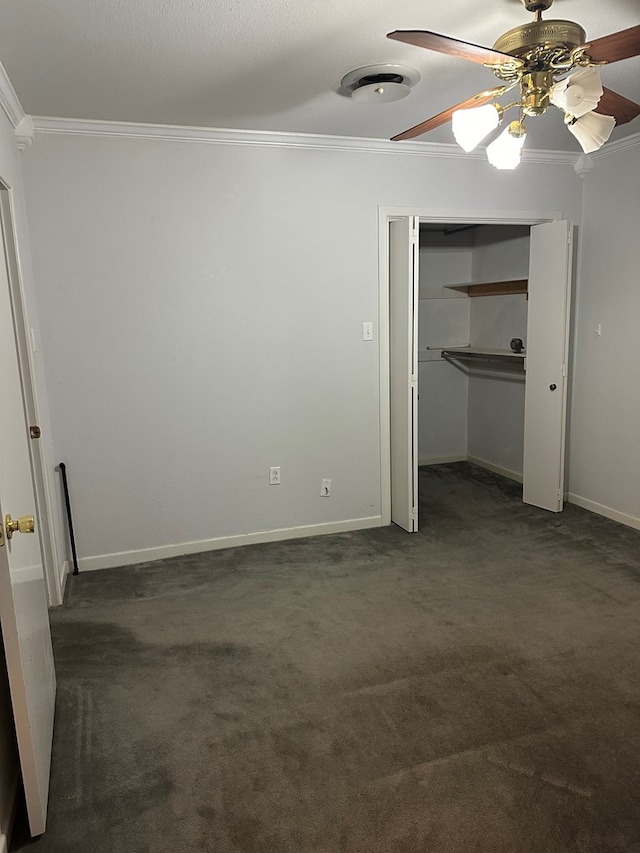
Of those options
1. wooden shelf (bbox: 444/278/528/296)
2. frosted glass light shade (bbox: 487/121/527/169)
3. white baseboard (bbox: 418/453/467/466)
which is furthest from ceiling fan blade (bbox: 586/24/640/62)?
white baseboard (bbox: 418/453/467/466)

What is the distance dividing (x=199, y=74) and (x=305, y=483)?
237 centimetres

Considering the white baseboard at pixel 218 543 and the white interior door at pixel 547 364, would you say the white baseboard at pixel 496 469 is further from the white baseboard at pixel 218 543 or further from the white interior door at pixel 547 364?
the white baseboard at pixel 218 543

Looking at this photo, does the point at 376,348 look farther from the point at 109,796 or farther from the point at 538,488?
the point at 109,796

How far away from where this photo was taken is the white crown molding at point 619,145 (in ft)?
12.4

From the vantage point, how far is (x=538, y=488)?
14.6 feet

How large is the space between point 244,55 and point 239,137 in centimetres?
105

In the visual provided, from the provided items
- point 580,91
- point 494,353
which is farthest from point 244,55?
point 494,353

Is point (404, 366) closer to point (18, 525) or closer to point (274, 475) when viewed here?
point (274, 475)

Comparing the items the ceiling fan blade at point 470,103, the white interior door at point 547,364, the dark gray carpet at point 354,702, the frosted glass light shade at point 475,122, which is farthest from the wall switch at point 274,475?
the frosted glass light shade at point 475,122

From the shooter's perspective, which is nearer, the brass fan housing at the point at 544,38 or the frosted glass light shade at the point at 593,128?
the brass fan housing at the point at 544,38

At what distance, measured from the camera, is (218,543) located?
151 inches

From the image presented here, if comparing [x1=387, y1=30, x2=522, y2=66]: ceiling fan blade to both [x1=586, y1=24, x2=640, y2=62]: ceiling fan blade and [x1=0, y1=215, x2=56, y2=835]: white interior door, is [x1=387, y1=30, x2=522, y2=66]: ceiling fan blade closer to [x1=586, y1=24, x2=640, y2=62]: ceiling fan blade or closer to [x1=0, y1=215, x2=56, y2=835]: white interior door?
[x1=586, y1=24, x2=640, y2=62]: ceiling fan blade

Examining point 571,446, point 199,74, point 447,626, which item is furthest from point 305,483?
point 199,74

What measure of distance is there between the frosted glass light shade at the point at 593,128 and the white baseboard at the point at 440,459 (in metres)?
3.88
